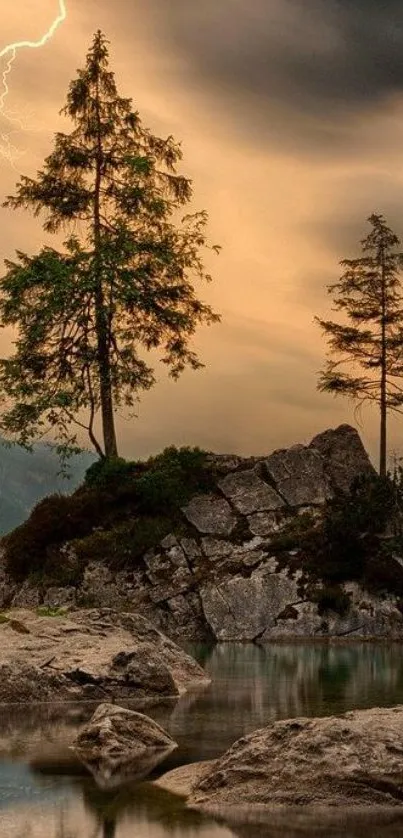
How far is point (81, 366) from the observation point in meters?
43.3

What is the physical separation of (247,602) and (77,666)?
668 inches

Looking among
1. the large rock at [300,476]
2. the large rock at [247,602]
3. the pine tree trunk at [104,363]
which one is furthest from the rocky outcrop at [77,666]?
the pine tree trunk at [104,363]

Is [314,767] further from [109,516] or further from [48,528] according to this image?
[109,516]

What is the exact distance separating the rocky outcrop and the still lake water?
2.25ft

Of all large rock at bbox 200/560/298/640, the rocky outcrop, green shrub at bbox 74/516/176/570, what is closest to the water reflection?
the rocky outcrop

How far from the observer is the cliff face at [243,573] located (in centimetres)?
3225

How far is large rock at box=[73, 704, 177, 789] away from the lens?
10148 mm

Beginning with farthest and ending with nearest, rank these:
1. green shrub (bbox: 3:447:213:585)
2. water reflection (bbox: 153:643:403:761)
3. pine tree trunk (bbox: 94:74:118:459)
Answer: pine tree trunk (bbox: 94:74:118:459)
green shrub (bbox: 3:447:213:585)
water reflection (bbox: 153:643:403:761)

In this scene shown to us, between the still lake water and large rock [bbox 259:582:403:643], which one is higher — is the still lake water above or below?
below

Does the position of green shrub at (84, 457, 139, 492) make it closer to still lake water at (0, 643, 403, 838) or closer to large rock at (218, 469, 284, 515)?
large rock at (218, 469, 284, 515)

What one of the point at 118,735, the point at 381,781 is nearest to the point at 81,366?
Answer: the point at 118,735

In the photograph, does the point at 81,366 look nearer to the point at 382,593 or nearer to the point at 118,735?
the point at 382,593

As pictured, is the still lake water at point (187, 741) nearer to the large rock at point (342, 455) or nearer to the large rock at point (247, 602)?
the large rock at point (247, 602)

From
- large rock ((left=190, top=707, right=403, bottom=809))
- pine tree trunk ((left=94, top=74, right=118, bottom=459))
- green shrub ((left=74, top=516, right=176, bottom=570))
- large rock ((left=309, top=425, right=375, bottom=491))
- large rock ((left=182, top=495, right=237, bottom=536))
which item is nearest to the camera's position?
large rock ((left=190, top=707, right=403, bottom=809))
